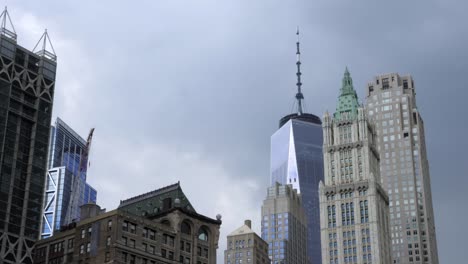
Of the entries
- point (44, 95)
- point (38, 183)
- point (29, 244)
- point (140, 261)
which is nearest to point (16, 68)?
point (44, 95)

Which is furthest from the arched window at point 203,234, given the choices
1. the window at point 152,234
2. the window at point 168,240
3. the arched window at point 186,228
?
the window at point 152,234

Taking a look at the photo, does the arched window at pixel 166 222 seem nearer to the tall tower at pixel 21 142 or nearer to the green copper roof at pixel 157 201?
the green copper roof at pixel 157 201

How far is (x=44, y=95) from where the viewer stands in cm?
16575

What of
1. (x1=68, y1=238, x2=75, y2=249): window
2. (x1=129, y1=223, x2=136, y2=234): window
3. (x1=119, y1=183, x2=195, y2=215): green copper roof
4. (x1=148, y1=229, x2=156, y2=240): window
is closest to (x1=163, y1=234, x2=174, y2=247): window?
(x1=148, y1=229, x2=156, y2=240): window

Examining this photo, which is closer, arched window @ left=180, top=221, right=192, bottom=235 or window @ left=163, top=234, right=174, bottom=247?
window @ left=163, top=234, right=174, bottom=247

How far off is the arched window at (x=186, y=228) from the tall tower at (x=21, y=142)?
1041 inches

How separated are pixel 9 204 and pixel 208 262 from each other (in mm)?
37629

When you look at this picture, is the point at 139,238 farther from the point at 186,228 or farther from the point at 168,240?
the point at 186,228

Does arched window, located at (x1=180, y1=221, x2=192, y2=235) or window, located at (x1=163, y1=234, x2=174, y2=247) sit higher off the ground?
arched window, located at (x1=180, y1=221, x2=192, y2=235)

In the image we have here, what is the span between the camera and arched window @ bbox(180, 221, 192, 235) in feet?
513

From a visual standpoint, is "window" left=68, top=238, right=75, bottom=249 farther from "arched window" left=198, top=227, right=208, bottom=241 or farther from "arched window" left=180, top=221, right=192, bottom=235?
"arched window" left=198, top=227, right=208, bottom=241

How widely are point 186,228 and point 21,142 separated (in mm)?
34483

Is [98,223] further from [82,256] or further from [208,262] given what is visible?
[208,262]

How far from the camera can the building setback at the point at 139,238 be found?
144125 millimetres
